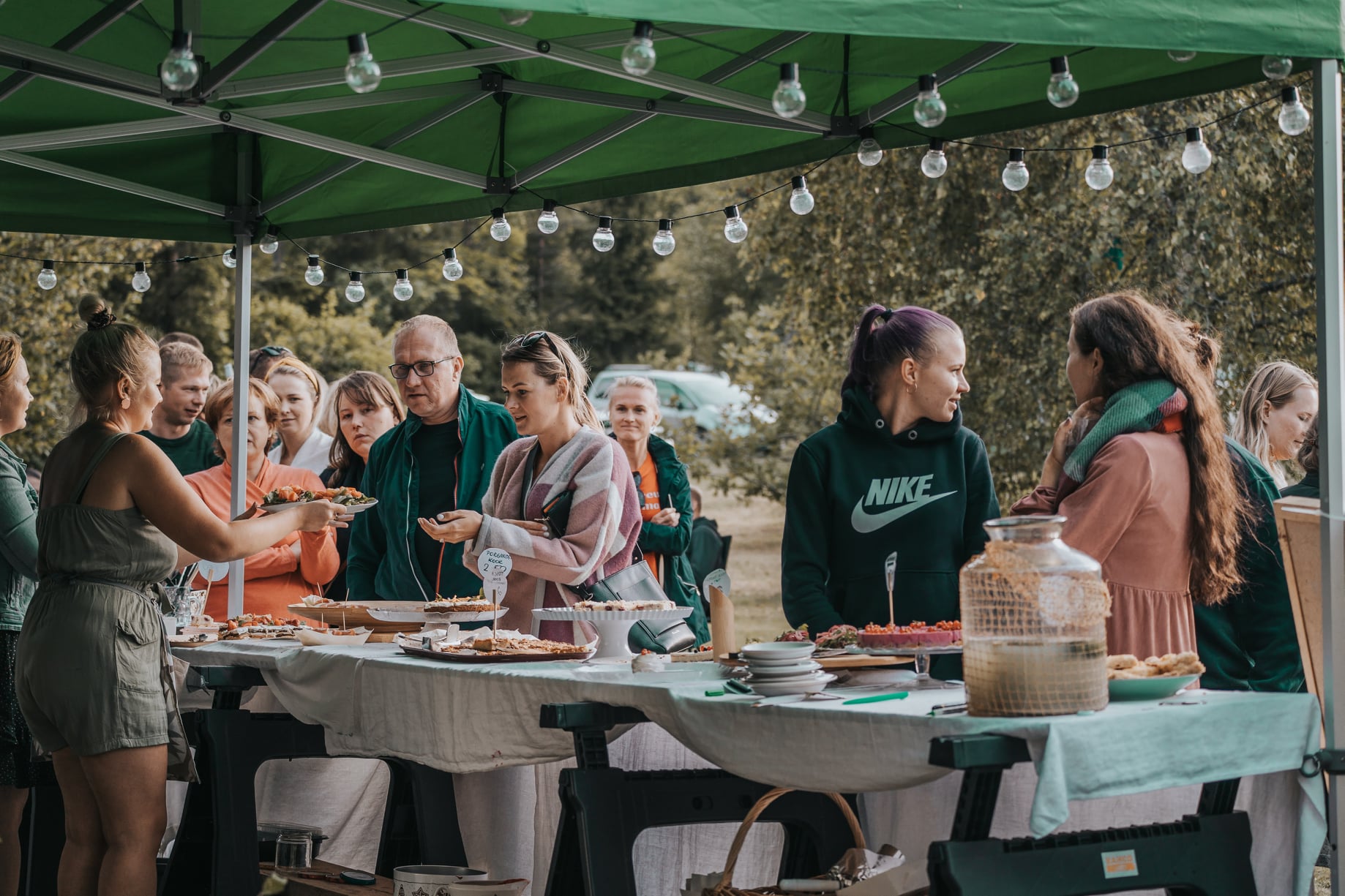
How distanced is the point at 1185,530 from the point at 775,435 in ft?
37.9

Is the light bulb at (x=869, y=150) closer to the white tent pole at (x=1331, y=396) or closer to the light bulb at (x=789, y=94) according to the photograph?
the light bulb at (x=789, y=94)

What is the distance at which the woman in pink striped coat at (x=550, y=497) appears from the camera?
3.78m

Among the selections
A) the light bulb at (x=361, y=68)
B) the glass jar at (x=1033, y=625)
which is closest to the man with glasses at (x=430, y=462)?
the light bulb at (x=361, y=68)

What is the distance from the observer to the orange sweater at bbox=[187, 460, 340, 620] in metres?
4.93

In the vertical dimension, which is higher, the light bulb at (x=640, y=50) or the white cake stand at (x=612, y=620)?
the light bulb at (x=640, y=50)

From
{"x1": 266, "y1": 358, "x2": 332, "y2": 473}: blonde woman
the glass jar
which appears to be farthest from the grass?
the glass jar

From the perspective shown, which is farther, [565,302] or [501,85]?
[565,302]

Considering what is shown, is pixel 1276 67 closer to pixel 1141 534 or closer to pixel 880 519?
pixel 1141 534

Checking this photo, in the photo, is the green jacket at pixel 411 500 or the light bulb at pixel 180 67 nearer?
the light bulb at pixel 180 67

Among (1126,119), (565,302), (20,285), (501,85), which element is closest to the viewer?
(501,85)

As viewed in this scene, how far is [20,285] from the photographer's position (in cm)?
1216

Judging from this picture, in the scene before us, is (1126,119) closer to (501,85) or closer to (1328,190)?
(501,85)

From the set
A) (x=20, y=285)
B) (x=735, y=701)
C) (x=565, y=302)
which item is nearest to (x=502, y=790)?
(x=735, y=701)

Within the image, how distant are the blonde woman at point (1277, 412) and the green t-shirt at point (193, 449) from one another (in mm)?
3825
